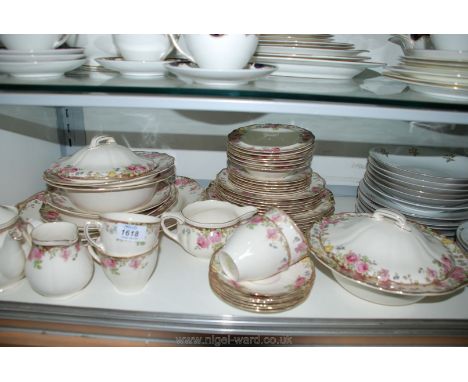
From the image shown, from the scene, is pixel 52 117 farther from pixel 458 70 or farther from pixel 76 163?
pixel 458 70

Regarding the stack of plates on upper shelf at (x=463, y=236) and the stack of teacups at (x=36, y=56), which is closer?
the stack of teacups at (x=36, y=56)

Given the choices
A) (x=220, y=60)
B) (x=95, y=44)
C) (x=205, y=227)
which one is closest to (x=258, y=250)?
(x=205, y=227)

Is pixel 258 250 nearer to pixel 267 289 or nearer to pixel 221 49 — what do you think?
pixel 267 289

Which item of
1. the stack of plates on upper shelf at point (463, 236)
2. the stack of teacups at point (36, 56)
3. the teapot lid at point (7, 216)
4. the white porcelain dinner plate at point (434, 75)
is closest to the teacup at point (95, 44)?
the stack of teacups at point (36, 56)

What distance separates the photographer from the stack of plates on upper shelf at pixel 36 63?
62cm

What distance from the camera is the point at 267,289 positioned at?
0.70m

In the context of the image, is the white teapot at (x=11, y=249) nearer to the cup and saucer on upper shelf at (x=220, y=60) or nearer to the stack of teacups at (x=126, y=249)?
the stack of teacups at (x=126, y=249)

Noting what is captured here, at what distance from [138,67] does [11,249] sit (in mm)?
422

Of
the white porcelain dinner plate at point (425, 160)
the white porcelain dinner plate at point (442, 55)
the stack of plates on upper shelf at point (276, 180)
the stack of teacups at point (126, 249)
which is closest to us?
the white porcelain dinner plate at point (442, 55)

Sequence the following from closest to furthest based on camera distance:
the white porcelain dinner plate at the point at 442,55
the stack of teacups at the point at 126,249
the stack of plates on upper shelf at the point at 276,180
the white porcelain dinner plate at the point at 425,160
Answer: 1. the white porcelain dinner plate at the point at 442,55
2. the stack of teacups at the point at 126,249
3. the stack of plates on upper shelf at the point at 276,180
4. the white porcelain dinner plate at the point at 425,160

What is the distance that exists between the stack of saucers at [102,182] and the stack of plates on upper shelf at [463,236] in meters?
Result: 0.68

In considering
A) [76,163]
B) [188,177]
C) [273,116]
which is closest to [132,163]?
[76,163]

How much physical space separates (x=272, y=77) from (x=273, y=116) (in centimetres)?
38

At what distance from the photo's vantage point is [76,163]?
2.55 feet
